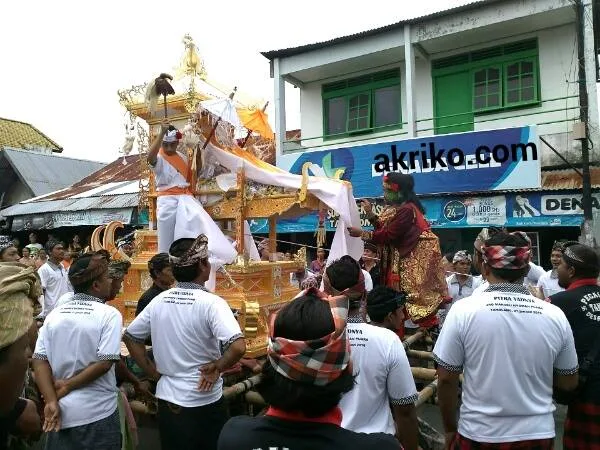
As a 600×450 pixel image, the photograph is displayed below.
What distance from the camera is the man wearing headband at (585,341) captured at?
302 centimetres

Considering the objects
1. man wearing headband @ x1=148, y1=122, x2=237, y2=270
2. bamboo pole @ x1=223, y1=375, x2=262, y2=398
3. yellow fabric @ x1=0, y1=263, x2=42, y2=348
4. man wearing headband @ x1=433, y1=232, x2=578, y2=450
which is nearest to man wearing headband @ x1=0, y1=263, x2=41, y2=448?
yellow fabric @ x1=0, y1=263, x2=42, y2=348

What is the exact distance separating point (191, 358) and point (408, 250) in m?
2.89

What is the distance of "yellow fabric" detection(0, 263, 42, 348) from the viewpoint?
1.46 m

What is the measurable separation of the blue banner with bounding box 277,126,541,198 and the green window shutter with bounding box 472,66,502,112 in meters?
Answer: 1.48

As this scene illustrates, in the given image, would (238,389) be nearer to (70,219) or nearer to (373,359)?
(373,359)

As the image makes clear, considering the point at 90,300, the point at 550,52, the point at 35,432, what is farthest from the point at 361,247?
the point at 550,52

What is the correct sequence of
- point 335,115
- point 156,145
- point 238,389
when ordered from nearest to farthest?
1. point 238,389
2. point 156,145
3. point 335,115

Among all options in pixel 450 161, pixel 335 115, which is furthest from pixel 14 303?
pixel 335 115

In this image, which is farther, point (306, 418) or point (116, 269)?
point (116, 269)

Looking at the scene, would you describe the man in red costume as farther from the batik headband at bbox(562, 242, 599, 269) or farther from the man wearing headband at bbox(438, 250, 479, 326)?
the batik headband at bbox(562, 242, 599, 269)

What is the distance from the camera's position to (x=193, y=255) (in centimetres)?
317

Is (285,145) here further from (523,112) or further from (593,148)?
(593,148)

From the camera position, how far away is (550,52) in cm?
1157

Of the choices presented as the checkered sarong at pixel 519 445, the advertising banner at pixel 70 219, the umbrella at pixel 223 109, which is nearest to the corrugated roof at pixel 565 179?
the umbrella at pixel 223 109
